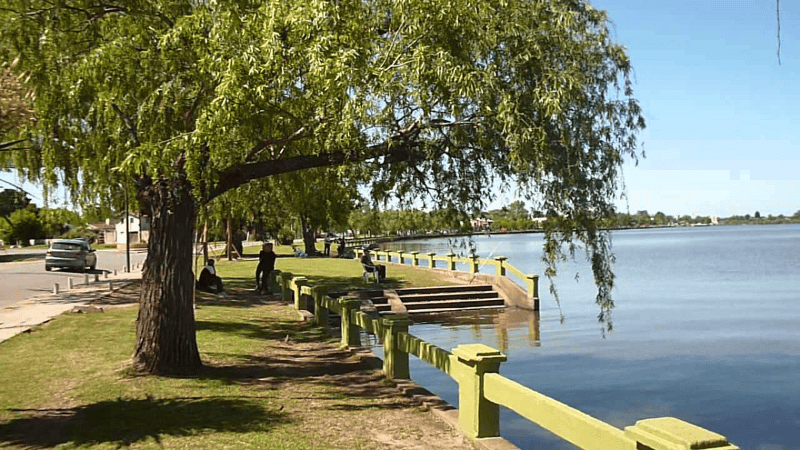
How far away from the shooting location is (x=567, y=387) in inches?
588

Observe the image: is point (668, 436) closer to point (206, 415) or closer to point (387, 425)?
point (387, 425)

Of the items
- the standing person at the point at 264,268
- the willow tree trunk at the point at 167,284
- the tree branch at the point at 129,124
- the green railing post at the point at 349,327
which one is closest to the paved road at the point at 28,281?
the standing person at the point at 264,268

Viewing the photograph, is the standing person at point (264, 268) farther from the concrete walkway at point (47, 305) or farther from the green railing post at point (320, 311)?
the green railing post at point (320, 311)

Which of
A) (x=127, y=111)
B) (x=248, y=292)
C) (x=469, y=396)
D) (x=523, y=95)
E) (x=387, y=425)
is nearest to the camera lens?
(x=469, y=396)

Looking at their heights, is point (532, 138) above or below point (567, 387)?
above

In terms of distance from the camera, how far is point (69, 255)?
36781 millimetres

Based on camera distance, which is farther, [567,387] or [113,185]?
[567,387]

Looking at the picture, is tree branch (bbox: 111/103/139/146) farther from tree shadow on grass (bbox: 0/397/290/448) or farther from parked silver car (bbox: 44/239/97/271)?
parked silver car (bbox: 44/239/97/271)

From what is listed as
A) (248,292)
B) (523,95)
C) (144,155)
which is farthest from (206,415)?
(248,292)

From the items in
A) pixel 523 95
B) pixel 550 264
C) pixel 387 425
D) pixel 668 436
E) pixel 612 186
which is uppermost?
pixel 523 95

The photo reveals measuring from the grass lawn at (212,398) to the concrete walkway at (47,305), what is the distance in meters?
0.82

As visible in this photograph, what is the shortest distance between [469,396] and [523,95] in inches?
153

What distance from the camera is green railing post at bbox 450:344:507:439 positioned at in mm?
7016

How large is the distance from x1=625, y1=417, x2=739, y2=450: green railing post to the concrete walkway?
13728 millimetres
